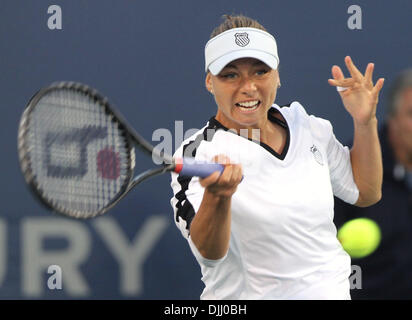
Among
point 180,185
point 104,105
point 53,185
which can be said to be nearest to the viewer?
point 53,185

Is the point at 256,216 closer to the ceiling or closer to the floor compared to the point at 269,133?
closer to the floor

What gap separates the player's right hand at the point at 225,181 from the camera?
2072mm

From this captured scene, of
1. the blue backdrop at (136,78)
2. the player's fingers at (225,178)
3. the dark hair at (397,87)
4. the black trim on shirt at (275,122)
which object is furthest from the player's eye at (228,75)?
the dark hair at (397,87)

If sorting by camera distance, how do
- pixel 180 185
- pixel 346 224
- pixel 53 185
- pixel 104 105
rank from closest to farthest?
pixel 53 185, pixel 104 105, pixel 180 185, pixel 346 224

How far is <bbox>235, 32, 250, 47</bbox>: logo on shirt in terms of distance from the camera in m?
2.38

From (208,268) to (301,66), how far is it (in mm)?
1181

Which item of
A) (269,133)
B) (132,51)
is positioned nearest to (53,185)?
(269,133)

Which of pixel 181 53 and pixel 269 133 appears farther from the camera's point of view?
pixel 181 53

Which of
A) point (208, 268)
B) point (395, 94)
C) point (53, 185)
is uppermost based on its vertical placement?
point (395, 94)

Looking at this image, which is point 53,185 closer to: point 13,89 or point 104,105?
point 104,105

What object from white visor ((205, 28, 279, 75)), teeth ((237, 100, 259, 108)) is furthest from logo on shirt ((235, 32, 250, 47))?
teeth ((237, 100, 259, 108))

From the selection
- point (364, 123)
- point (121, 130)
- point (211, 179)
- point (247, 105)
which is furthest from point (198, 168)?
point (364, 123)

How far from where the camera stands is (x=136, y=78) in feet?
10.8

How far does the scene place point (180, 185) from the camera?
2.38 m
